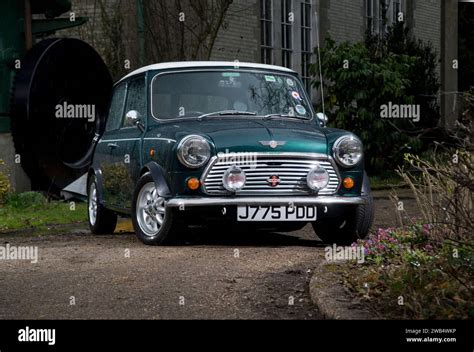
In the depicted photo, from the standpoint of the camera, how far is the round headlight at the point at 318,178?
8.41m

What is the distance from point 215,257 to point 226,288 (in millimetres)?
1180

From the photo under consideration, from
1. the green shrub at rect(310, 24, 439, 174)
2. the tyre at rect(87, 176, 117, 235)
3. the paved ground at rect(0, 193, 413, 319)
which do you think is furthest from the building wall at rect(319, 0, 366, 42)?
the paved ground at rect(0, 193, 413, 319)

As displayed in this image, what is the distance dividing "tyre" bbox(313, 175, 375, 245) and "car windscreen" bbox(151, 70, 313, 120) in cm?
103

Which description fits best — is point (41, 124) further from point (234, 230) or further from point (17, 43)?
point (234, 230)

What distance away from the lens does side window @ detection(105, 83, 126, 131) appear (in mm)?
10305

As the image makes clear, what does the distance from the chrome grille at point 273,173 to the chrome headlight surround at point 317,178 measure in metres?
0.03

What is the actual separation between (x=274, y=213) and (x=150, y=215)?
3.74ft

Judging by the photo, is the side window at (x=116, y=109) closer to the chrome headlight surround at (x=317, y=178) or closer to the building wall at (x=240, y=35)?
the chrome headlight surround at (x=317, y=178)

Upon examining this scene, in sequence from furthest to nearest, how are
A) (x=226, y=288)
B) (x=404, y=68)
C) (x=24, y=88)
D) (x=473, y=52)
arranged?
(x=473, y=52)
(x=404, y=68)
(x=24, y=88)
(x=226, y=288)

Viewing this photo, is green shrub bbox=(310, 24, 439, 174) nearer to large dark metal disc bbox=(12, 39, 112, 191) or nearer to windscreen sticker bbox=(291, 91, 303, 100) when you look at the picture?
large dark metal disc bbox=(12, 39, 112, 191)

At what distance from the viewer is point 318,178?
8.42 metres

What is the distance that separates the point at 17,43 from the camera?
625 inches

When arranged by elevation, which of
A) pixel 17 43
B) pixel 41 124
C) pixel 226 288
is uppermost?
pixel 17 43

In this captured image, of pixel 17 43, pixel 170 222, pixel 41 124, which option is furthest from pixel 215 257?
pixel 17 43
